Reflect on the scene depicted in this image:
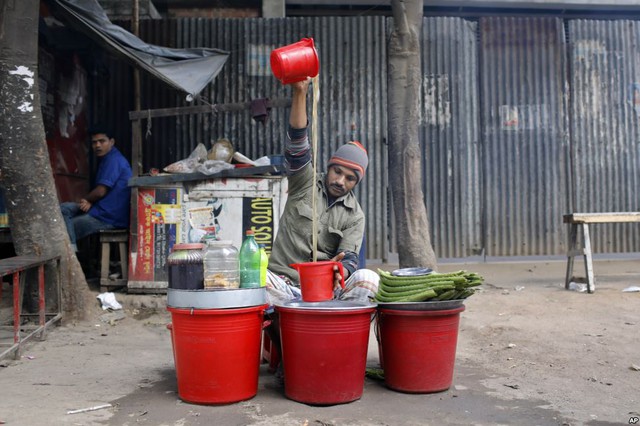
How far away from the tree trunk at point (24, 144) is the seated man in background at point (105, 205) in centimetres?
115

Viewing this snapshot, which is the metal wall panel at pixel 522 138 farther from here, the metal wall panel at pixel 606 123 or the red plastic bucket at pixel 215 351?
the red plastic bucket at pixel 215 351

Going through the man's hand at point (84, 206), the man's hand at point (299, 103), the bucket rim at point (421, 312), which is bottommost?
the bucket rim at point (421, 312)

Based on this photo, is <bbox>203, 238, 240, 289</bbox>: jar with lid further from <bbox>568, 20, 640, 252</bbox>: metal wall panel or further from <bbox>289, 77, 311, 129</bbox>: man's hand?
<bbox>568, 20, 640, 252</bbox>: metal wall panel

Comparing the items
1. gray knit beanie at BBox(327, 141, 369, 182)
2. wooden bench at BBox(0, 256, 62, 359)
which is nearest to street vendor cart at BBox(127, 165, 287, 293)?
wooden bench at BBox(0, 256, 62, 359)

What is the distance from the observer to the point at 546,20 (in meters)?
8.23

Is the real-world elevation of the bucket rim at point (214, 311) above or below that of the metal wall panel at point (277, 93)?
below

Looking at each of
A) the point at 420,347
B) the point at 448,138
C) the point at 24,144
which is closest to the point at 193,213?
the point at 24,144

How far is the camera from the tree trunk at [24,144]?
480 cm

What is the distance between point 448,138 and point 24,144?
208 inches

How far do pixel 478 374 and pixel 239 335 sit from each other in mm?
1719

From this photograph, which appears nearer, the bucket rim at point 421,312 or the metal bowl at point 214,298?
the metal bowl at point 214,298

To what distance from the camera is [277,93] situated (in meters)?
7.74

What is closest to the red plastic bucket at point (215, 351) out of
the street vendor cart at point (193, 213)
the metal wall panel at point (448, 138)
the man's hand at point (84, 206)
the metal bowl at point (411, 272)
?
Answer: the metal bowl at point (411, 272)

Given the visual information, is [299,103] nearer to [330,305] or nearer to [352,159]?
[352,159]
